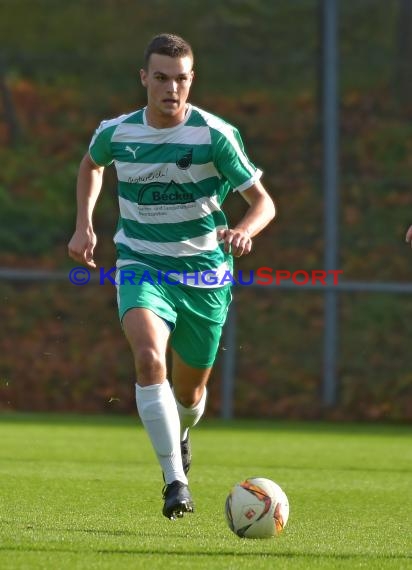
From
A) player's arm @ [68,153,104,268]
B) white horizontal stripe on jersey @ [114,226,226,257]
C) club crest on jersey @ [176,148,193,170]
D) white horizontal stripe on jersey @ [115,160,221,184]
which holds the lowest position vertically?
white horizontal stripe on jersey @ [114,226,226,257]

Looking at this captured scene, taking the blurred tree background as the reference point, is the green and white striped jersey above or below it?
above

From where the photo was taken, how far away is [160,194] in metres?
6.88

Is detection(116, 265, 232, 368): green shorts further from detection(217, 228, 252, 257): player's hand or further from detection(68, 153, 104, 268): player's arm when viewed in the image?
detection(217, 228, 252, 257): player's hand

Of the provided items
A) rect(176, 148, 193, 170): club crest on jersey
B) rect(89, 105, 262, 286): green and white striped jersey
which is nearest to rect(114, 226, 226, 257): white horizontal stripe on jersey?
rect(89, 105, 262, 286): green and white striped jersey

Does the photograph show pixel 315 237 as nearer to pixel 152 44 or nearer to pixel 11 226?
pixel 11 226

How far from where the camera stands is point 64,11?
1925cm

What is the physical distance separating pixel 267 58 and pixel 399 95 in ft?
6.24

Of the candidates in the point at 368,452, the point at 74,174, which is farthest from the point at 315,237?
the point at 368,452

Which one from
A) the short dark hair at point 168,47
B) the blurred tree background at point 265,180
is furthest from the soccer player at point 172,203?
the blurred tree background at point 265,180

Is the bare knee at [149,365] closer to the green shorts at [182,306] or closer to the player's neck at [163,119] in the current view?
the green shorts at [182,306]

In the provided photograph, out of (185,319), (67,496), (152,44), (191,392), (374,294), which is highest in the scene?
(152,44)

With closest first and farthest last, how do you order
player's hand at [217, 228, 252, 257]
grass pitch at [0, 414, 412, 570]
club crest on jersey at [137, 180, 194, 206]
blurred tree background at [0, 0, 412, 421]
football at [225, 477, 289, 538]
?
1. grass pitch at [0, 414, 412, 570]
2. football at [225, 477, 289, 538]
3. player's hand at [217, 228, 252, 257]
4. club crest on jersey at [137, 180, 194, 206]
5. blurred tree background at [0, 0, 412, 421]

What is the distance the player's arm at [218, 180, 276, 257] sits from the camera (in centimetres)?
621

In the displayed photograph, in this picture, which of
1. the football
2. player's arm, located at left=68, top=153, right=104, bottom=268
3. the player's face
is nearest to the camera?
the football
